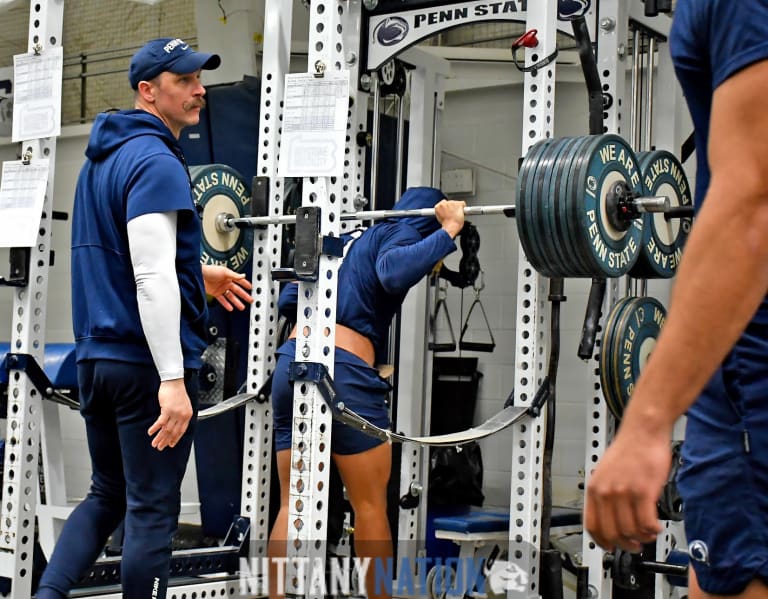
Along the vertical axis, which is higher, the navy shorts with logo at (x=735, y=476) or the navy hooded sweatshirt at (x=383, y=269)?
the navy hooded sweatshirt at (x=383, y=269)

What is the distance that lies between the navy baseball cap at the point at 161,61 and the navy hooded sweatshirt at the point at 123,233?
11 cm

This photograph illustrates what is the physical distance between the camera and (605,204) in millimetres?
3434

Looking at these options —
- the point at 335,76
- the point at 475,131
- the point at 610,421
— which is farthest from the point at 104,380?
the point at 475,131

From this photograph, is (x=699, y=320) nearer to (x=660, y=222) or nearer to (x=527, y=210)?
(x=527, y=210)

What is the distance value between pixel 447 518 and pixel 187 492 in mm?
2237

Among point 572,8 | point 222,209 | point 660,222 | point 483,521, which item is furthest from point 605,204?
point 222,209

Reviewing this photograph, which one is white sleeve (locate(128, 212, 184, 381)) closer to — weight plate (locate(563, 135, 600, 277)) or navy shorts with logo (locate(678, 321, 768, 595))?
weight plate (locate(563, 135, 600, 277))

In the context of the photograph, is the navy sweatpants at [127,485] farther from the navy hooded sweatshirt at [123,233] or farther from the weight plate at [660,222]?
the weight plate at [660,222]

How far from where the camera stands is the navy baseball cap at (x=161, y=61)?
9.80ft

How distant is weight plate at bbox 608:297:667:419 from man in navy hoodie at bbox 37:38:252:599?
1.54 meters

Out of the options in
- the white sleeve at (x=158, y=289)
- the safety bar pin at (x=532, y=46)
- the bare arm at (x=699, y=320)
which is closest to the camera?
the bare arm at (x=699, y=320)

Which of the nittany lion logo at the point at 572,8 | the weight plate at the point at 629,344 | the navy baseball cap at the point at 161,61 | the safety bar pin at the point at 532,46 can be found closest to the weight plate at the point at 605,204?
the weight plate at the point at 629,344

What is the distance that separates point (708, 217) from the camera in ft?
3.53

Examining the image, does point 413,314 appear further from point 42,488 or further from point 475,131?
point 42,488
